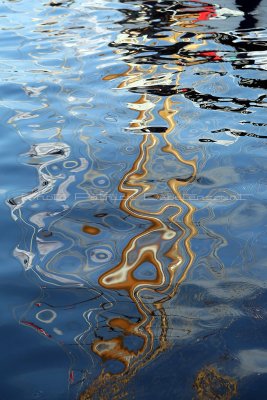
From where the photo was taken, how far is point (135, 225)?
100 inches

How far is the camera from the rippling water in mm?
1754

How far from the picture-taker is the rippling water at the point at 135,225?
175cm

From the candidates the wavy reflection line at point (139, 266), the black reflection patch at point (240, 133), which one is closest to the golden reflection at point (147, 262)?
the wavy reflection line at point (139, 266)

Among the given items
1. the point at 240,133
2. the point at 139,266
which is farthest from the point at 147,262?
the point at 240,133

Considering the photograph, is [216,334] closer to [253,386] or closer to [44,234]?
[253,386]

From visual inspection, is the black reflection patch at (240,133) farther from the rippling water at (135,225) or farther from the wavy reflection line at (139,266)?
the wavy reflection line at (139,266)

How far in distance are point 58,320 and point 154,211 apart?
2.81ft

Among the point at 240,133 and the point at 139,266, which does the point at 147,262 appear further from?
the point at 240,133

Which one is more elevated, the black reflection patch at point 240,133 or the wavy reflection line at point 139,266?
the wavy reflection line at point 139,266

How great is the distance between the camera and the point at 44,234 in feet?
8.13

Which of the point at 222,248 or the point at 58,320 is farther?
the point at 222,248

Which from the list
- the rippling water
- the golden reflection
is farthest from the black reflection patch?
the golden reflection

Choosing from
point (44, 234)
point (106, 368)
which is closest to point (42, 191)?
point (44, 234)

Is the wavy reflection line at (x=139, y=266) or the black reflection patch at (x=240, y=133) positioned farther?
the black reflection patch at (x=240, y=133)
